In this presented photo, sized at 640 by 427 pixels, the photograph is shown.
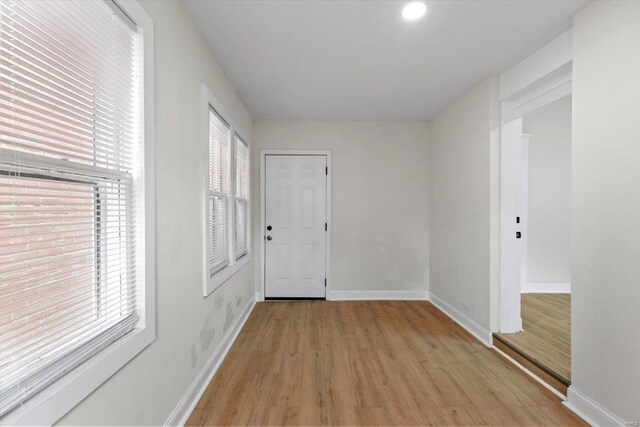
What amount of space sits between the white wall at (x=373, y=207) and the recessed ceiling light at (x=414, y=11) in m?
2.38

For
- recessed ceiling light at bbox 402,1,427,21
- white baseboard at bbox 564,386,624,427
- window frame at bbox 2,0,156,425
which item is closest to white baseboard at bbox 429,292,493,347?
white baseboard at bbox 564,386,624,427

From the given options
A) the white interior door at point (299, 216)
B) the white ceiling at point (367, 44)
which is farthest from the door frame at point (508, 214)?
the white interior door at point (299, 216)

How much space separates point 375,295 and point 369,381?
2.17m

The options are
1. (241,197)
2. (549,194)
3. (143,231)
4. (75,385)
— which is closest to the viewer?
(75,385)

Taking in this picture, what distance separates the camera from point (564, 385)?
212 centimetres

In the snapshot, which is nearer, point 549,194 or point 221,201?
point 221,201

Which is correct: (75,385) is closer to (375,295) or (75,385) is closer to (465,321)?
(465,321)

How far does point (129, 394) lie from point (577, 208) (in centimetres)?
271

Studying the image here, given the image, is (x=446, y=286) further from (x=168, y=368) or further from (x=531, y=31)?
(x=168, y=368)

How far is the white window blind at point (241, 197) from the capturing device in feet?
11.8

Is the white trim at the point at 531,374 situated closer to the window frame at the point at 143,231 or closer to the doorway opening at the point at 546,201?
the doorway opening at the point at 546,201

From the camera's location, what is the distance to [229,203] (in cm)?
312

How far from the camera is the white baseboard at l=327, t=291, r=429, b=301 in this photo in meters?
4.43

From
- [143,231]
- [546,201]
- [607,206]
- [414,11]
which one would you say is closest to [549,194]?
[546,201]
